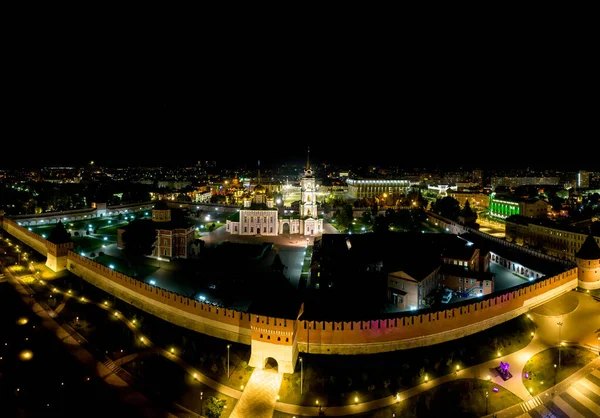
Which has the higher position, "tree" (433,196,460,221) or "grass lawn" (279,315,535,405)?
"tree" (433,196,460,221)

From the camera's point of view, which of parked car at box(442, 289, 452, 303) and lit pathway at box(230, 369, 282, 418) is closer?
lit pathway at box(230, 369, 282, 418)

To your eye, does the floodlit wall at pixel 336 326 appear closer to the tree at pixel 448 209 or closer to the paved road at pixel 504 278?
the paved road at pixel 504 278

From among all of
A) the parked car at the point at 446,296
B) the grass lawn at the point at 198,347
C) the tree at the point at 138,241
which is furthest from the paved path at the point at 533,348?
the tree at the point at 138,241

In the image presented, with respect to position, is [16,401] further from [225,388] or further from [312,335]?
[312,335]

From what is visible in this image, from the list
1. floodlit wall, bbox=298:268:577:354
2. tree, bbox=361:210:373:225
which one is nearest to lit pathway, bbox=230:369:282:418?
floodlit wall, bbox=298:268:577:354

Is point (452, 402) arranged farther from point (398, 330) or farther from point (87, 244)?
point (87, 244)

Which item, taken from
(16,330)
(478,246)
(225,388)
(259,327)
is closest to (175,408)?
(225,388)

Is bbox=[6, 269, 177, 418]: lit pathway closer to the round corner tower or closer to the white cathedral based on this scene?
the white cathedral

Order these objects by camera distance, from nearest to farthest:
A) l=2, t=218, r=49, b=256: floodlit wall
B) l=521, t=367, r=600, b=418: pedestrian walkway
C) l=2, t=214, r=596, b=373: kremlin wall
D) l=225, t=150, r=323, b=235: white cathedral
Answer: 1. l=521, t=367, r=600, b=418: pedestrian walkway
2. l=2, t=214, r=596, b=373: kremlin wall
3. l=2, t=218, r=49, b=256: floodlit wall
4. l=225, t=150, r=323, b=235: white cathedral
